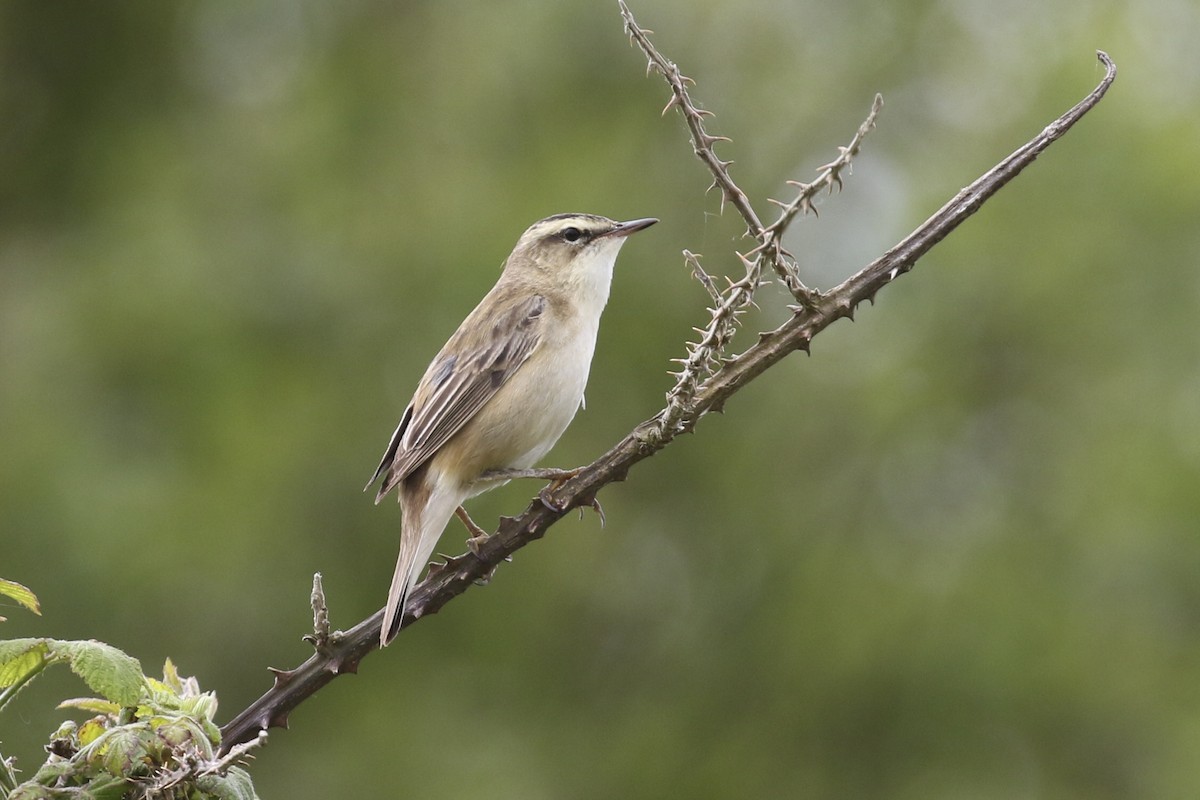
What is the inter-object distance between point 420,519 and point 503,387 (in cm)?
83

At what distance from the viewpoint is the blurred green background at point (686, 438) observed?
31.5 feet

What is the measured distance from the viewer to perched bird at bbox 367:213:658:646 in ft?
14.7

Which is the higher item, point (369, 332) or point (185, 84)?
point (185, 84)

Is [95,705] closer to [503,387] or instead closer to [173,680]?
[173,680]

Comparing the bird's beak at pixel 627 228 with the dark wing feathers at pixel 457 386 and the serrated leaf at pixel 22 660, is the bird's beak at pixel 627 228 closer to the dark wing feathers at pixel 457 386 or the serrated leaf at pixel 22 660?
the dark wing feathers at pixel 457 386

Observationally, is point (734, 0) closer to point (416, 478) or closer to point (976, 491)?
point (976, 491)

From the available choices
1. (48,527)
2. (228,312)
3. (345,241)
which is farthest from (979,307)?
(48,527)

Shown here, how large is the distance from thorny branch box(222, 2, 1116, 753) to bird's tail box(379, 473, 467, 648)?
42.6 inches

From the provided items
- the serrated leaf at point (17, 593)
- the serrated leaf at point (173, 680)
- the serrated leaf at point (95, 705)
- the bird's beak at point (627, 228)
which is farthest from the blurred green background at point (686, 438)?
the serrated leaf at point (17, 593)

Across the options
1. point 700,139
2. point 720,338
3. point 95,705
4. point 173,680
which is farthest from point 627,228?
point 95,705

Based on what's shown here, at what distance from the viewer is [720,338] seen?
7.28 feet

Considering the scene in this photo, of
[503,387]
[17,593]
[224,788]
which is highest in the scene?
[503,387]

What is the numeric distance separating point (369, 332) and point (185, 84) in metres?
4.24

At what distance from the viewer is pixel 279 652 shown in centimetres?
1024
